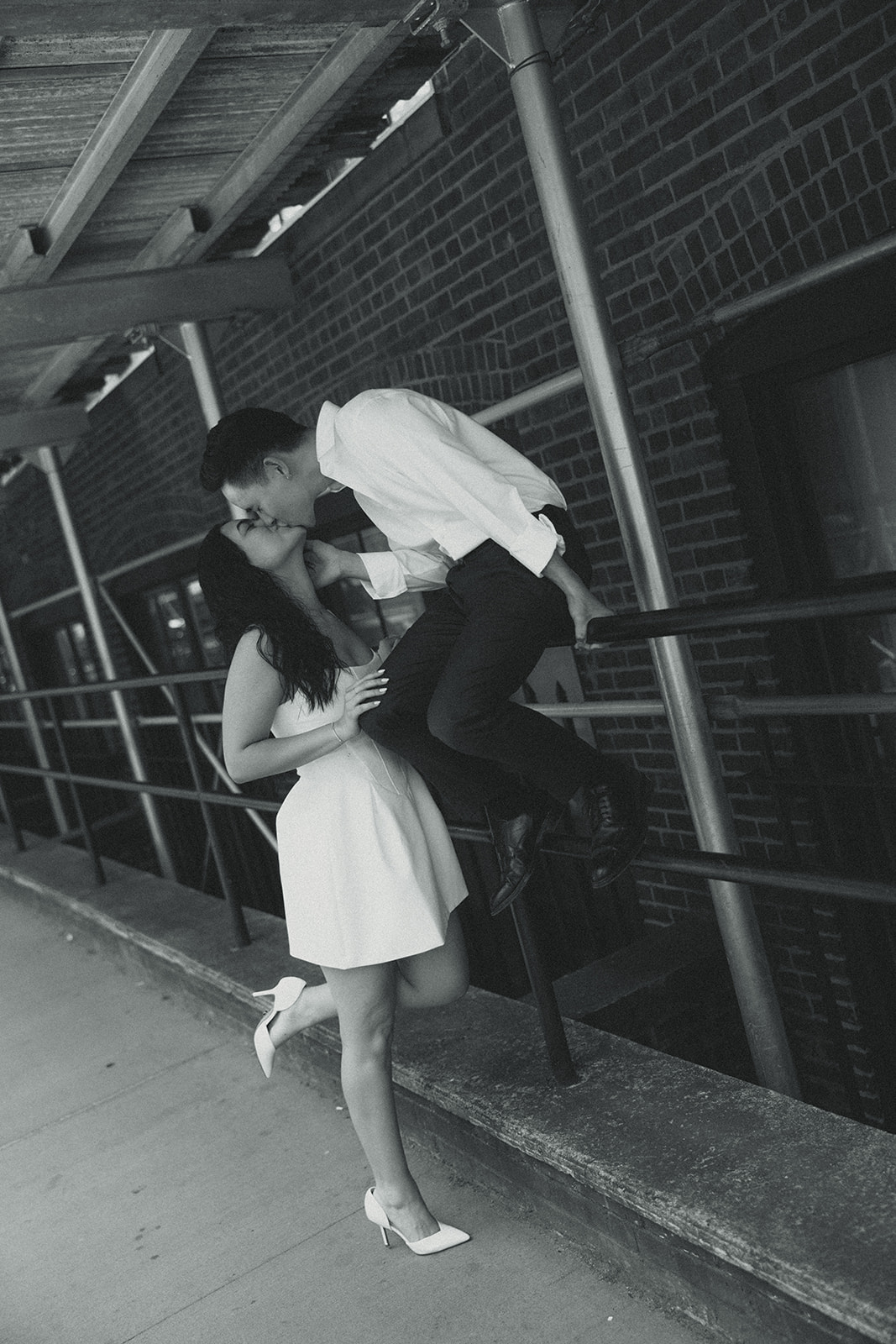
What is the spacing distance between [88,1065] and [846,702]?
3.00m

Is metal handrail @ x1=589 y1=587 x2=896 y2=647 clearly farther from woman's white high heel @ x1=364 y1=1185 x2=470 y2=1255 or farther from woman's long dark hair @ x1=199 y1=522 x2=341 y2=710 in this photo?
woman's white high heel @ x1=364 y1=1185 x2=470 y2=1255

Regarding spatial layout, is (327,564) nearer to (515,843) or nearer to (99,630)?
(515,843)

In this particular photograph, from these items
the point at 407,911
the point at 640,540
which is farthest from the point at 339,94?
the point at 407,911

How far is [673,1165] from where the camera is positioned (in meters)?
2.23

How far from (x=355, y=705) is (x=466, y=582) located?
1.08 ft

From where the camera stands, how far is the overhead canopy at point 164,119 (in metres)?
2.60

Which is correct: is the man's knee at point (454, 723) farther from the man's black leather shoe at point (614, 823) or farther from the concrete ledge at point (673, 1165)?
the concrete ledge at point (673, 1165)

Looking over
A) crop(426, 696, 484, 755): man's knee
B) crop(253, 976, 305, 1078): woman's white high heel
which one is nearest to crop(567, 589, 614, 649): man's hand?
crop(426, 696, 484, 755): man's knee

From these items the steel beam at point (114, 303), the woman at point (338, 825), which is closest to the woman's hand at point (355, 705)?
the woman at point (338, 825)

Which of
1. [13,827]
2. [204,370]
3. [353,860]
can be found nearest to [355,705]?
[353,860]

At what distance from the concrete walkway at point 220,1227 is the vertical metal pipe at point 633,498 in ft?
2.41

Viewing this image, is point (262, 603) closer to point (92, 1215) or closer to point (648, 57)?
point (92, 1215)

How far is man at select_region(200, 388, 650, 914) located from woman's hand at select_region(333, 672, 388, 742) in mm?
48

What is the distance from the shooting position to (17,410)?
6391 millimetres
